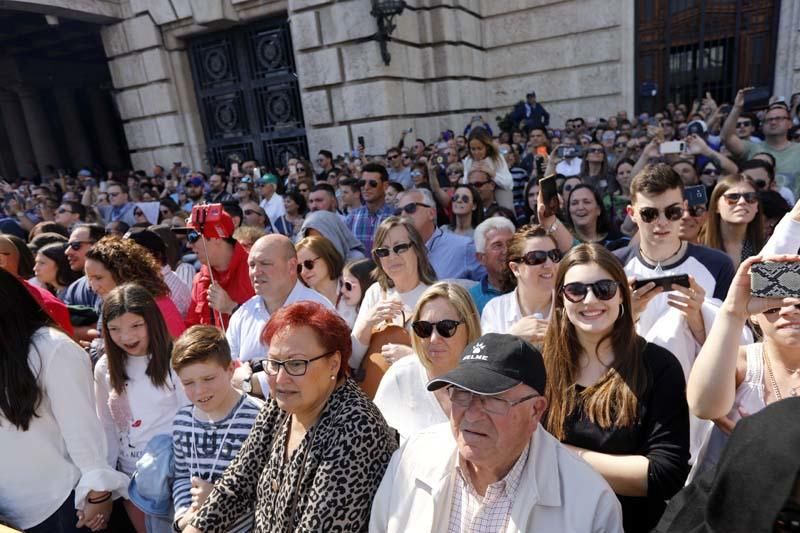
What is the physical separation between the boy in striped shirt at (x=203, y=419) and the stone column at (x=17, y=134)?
20.4 meters

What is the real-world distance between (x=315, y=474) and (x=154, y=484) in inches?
46.0

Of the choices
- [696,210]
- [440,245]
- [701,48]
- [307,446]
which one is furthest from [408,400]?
[701,48]

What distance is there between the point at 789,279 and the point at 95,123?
2402cm

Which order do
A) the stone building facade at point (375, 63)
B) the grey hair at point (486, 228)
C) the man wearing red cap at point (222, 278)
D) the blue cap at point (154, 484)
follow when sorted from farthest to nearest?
the stone building facade at point (375, 63) < the man wearing red cap at point (222, 278) < the grey hair at point (486, 228) < the blue cap at point (154, 484)

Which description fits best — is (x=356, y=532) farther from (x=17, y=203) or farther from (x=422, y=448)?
(x=17, y=203)

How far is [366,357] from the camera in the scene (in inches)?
116

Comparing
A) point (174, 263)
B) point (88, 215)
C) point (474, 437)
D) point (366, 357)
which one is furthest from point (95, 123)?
point (474, 437)

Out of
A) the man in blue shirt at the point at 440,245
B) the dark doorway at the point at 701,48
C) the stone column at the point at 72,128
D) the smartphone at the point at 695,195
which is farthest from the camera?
the stone column at the point at 72,128

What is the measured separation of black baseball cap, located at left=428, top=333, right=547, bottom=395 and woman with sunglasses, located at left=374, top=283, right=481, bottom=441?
0.63 metres

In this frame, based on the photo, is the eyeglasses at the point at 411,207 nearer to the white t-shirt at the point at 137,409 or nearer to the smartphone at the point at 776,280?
Result: the white t-shirt at the point at 137,409

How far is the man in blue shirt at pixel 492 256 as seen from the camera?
348 centimetres

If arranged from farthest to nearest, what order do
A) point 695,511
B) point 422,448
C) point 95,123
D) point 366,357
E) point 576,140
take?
1. point 95,123
2. point 576,140
3. point 366,357
4. point 422,448
5. point 695,511

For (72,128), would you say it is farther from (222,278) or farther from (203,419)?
(203,419)

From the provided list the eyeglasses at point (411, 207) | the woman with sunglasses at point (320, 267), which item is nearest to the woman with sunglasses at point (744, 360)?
the woman with sunglasses at point (320, 267)
